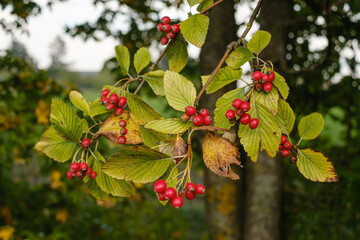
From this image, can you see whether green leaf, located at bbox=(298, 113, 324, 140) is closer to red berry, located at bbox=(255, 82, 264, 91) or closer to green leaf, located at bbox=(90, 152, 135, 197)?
red berry, located at bbox=(255, 82, 264, 91)

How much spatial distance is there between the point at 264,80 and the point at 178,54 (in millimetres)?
307

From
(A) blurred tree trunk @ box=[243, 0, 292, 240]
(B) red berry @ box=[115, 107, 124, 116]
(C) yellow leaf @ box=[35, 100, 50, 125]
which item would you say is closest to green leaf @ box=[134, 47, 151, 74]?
(B) red berry @ box=[115, 107, 124, 116]

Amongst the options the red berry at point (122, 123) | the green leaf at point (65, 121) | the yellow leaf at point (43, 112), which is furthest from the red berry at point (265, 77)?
the yellow leaf at point (43, 112)

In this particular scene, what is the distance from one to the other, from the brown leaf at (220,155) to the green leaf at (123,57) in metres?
0.47

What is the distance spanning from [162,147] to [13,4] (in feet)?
7.41

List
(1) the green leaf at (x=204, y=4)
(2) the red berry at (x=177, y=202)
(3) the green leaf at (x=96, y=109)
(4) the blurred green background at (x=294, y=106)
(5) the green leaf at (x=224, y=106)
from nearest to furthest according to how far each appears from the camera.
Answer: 1. (2) the red berry at (x=177, y=202)
2. (5) the green leaf at (x=224, y=106)
3. (1) the green leaf at (x=204, y=4)
4. (3) the green leaf at (x=96, y=109)
5. (4) the blurred green background at (x=294, y=106)

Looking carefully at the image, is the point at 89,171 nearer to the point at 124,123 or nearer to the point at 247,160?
the point at 124,123

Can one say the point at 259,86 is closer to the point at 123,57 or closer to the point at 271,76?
the point at 271,76

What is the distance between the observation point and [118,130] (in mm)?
893

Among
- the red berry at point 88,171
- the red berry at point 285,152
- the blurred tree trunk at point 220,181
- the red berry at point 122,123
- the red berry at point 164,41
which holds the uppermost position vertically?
the red berry at point 164,41

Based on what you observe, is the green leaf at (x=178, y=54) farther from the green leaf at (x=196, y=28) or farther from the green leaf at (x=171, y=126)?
A: the green leaf at (x=171, y=126)

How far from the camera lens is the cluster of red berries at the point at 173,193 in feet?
2.19

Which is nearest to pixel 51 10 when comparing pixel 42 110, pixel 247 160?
pixel 42 110

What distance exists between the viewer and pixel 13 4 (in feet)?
7.63
